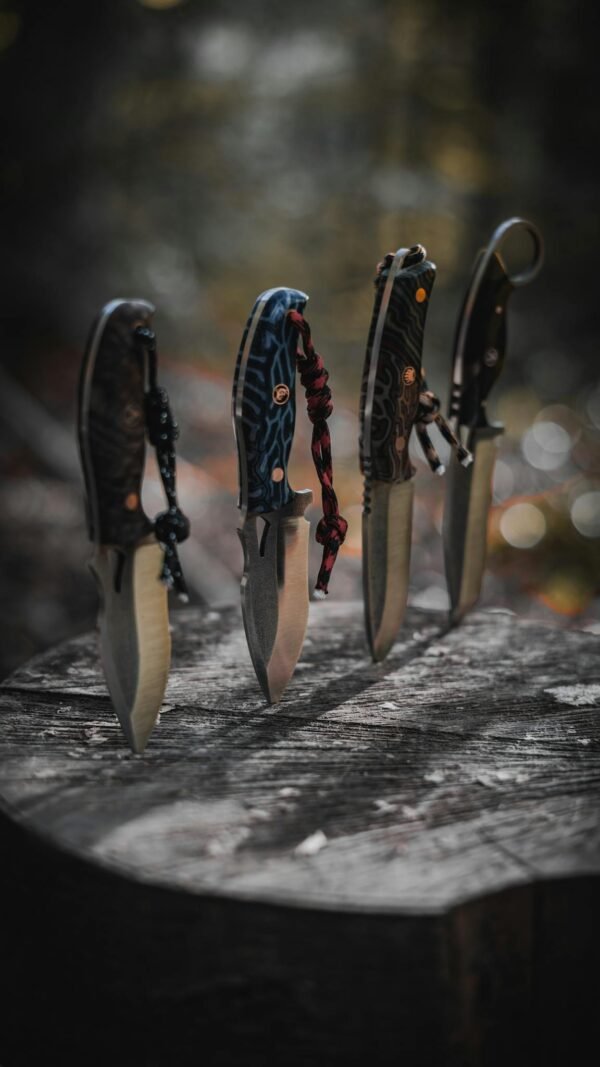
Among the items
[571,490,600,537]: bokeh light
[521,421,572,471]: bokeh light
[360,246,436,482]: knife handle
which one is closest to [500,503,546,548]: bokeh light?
[571,490,600,537]: bokeh light

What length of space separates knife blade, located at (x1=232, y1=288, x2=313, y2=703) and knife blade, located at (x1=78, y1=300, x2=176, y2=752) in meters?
0.15

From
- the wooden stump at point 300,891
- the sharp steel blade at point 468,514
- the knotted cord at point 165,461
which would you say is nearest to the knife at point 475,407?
the sharp steel blade at point 468,514

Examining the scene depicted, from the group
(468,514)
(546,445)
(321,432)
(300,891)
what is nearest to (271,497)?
(321,432)

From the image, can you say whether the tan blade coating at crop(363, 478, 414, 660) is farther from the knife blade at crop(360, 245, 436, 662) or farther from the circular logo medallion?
the circular logo medallion

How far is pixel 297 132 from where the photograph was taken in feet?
15.6

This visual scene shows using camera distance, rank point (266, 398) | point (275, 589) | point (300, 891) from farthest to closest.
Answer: point (275, 589) < point (266, 398) < point (300, 891)

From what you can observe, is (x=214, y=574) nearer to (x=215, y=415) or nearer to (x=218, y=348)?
(x=215, y=415)

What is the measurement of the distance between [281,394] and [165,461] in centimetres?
21

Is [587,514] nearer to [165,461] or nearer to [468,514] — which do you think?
[468,514]

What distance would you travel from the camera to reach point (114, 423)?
53.9 inches

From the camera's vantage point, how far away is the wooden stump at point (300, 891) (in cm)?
112

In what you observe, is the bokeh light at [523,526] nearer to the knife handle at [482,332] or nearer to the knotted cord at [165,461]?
the knife handle at [482,332]

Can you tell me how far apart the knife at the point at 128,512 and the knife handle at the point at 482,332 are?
2.13 ft

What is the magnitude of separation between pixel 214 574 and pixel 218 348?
141 cm
